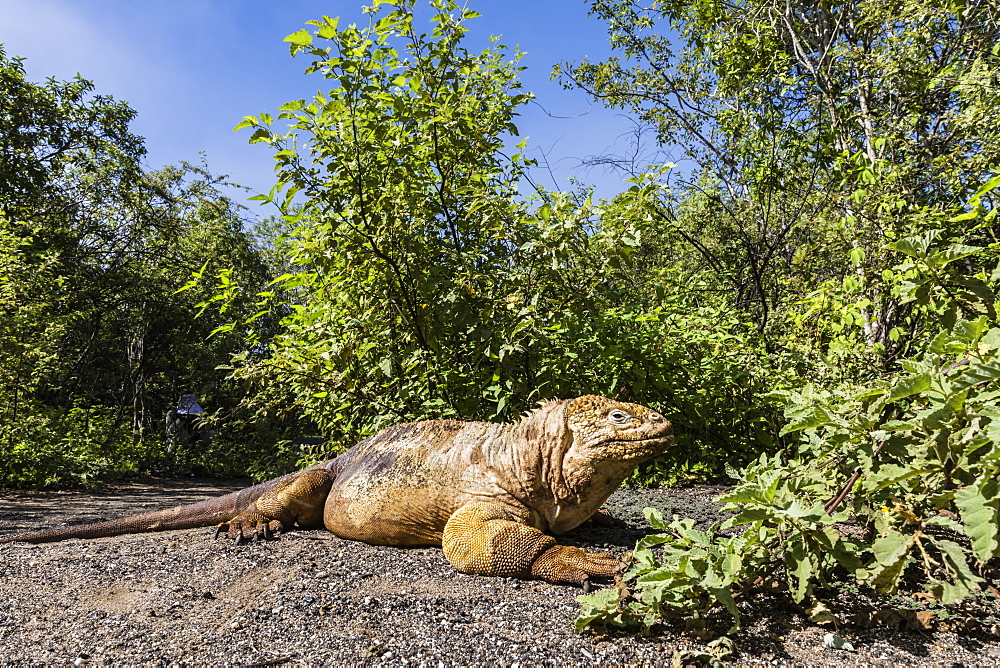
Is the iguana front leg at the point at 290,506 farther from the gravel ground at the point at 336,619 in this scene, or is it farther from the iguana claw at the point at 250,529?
the gravel ground at the point at 336,619

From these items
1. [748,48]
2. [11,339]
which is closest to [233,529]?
[11,339]

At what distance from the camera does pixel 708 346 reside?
664 cm

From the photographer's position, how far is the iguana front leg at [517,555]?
3453mm

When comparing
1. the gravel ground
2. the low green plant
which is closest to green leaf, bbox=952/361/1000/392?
the low green plant

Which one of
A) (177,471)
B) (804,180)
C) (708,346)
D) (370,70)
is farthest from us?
(177,471)

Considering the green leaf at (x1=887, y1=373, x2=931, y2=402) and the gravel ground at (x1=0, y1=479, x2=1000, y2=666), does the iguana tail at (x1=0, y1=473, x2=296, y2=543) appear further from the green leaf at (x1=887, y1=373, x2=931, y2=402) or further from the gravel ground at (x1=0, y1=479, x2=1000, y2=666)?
the green leaf at (x1=887, y1=373, x2=931, y2=402)

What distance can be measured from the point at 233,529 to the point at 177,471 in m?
12.9

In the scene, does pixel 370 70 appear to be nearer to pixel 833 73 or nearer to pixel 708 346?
pixel 708 346

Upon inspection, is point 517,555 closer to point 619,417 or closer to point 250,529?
point 619,417

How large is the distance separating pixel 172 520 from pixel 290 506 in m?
1.23

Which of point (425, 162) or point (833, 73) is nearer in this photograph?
point (425, 162)

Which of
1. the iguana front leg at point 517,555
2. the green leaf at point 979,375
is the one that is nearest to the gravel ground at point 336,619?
the iguana front leg at point 517,555

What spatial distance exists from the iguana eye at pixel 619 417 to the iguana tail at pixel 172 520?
2.78 metres

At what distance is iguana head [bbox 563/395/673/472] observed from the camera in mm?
3617
